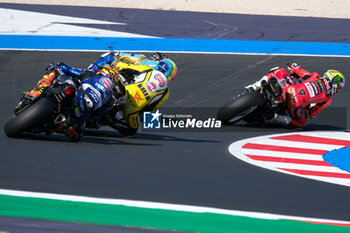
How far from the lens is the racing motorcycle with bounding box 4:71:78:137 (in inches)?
305

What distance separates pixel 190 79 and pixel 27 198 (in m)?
7.80

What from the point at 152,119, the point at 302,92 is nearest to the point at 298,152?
the point at 302,92

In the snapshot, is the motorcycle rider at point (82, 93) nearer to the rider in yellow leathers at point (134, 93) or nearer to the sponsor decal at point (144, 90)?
the rider in yellow leathers at point (134, 93)

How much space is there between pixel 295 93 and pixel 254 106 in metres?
0.84

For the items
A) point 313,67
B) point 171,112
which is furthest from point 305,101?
point 313,67

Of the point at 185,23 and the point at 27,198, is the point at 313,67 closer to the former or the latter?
the point at 185,23

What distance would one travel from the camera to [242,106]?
33.1 feet

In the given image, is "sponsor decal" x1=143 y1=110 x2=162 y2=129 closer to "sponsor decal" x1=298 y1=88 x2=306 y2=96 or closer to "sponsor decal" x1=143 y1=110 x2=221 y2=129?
"sponsor decal" x1=143 y1=110 x2=221 y2=129

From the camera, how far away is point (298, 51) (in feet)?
52.4

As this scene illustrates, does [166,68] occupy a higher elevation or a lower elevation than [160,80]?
higher

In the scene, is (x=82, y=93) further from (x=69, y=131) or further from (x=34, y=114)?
(x=34, y=114)

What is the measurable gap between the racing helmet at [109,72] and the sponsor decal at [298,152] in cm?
176

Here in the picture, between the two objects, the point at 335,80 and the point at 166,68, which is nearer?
the point at 166,68

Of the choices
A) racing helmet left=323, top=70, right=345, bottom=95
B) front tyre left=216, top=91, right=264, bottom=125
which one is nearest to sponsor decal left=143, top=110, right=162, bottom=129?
front tyre left=216, top=91, right=264, bottom=125
